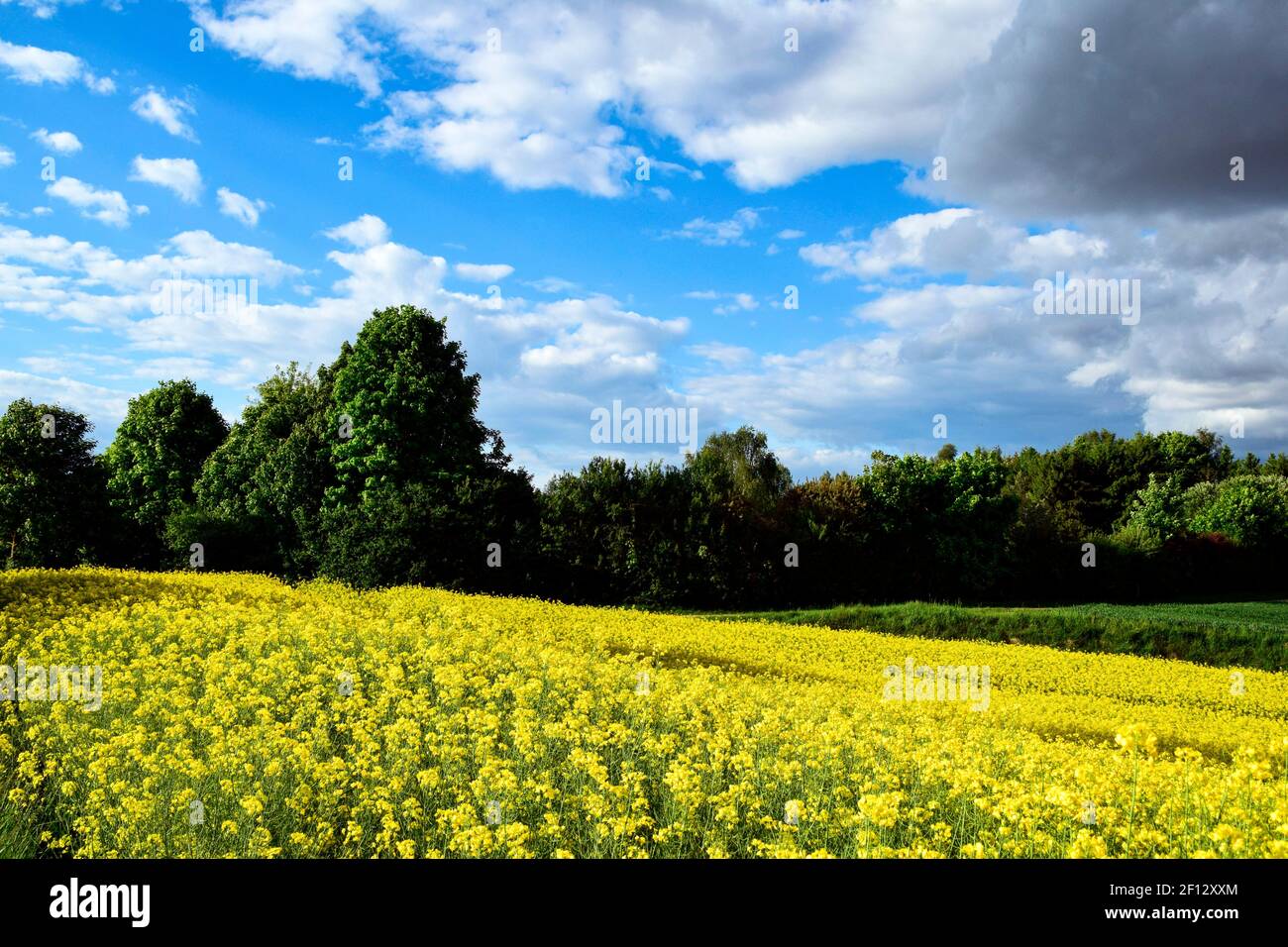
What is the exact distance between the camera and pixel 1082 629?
24.1 meters

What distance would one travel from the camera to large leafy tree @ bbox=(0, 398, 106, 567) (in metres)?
33.5

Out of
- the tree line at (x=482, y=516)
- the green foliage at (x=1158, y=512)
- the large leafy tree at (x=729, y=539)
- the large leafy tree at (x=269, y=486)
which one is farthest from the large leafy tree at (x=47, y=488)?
the green foliage at (x=1158, y=512)

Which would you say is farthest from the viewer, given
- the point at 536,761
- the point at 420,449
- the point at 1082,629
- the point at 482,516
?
the point at 420,449

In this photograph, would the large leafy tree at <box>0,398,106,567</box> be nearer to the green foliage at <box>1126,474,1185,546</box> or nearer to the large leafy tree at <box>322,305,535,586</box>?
the large leafy tree at <box>322,305,535,586</box>

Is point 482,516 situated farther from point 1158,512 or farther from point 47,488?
point 1158,512

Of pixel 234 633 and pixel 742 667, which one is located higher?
pixel 234 633

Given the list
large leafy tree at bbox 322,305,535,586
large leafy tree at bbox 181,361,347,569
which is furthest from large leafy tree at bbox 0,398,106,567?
large leafy tree at bbox 322,305,535,586

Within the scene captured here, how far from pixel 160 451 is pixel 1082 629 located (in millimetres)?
36394

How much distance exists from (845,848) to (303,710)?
201 inches

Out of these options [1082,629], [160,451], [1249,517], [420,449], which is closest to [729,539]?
[1082,629]
